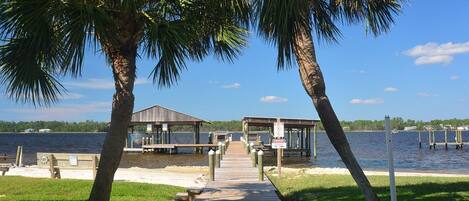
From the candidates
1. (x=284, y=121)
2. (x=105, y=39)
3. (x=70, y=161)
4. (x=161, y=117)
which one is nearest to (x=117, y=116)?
(x=105, y=39)

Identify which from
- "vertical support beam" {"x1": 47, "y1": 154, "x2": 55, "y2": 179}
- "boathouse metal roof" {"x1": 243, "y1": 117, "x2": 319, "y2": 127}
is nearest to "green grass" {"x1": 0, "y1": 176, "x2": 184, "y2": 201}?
"vertical support beam" {"x1": 47, "y1": 154, "x2": 55, "y2": 179}

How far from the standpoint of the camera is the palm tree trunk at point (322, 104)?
8.58 metres

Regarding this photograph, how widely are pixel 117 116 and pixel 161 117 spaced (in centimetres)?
4753

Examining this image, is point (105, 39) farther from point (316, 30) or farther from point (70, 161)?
point (70, 161)

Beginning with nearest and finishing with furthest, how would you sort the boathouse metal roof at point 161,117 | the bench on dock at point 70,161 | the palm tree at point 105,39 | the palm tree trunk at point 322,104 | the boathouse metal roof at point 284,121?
the palm tree at point 105,39, the palm tree trunk at point 322,104, the bench on dock at point 70,161, the boathouse metal roof at point 284,121, the boathouse metal roof at point 161,117

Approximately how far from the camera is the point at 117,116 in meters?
7.55

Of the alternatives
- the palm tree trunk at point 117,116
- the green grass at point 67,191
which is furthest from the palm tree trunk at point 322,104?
the green grass at point 67,191

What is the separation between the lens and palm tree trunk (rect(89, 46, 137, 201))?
24.7ft

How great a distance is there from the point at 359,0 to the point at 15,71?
574 centimetres

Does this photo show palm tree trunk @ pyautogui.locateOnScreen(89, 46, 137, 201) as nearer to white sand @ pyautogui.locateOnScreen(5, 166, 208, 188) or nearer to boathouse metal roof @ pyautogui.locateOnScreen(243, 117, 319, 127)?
white sand @ pyautogui.locateOnScreen(5, 166, 208, 188)

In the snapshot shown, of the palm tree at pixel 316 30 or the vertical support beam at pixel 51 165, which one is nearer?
the palm tree at pixel 316 30

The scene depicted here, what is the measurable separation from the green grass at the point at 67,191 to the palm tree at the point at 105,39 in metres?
4.40

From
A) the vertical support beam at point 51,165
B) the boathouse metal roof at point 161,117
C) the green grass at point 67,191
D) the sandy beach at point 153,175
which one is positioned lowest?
the sandy beach at point 153,175

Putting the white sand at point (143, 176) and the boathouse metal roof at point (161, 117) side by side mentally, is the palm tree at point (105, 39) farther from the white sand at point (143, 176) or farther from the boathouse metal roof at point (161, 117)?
the boathouse metal roof at point (161, 117)
